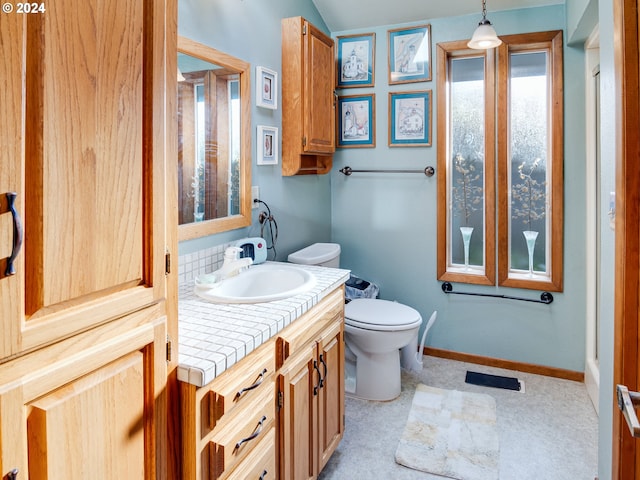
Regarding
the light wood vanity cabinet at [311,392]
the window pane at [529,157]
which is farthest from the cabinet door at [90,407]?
the window pane at [529,157]

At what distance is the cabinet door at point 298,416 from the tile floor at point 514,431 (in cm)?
36

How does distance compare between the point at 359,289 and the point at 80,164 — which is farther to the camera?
the point at 359,289

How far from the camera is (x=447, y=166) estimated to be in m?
3.07

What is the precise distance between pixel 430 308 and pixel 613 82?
6.88ft

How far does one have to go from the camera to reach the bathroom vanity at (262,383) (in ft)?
3.67

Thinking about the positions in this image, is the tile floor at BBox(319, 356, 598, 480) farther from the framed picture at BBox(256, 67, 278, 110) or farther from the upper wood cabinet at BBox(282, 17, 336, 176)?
the framed picture at BBox(256, 67, 278, 110)

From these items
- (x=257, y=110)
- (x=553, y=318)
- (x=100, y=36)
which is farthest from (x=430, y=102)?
(x=100, y=36)

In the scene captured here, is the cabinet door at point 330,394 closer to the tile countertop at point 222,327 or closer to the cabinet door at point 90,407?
the tile countertop at point 222,327

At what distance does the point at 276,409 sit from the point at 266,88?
167cm

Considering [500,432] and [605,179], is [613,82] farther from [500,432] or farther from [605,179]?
[500,432]

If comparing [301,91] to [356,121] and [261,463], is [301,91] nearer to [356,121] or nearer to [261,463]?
[356,121]

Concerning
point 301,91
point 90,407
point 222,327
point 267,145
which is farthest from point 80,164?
point 301,91

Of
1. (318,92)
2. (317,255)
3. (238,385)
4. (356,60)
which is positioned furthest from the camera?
(356,60)

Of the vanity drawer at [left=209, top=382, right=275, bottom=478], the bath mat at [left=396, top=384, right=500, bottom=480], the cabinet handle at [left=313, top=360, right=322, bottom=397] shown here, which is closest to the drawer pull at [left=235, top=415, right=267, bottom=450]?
the vanity drawer at [left=209, top=382, right=275, bottom=478]
